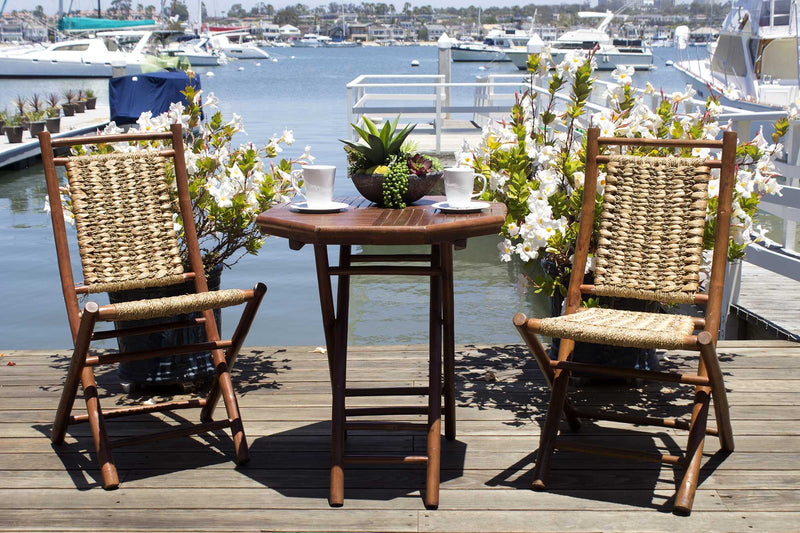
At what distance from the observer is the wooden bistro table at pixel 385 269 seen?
2.38 meters

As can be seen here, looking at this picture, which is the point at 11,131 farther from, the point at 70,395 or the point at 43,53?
the point at 43,53

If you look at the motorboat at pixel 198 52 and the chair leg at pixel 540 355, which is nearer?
the chair leg at pixel 540 355

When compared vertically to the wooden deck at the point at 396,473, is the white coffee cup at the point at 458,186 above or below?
above

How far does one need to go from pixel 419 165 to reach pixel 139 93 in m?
15.9

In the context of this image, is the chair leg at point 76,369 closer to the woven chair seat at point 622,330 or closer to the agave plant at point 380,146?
the agave plant at point 380,146

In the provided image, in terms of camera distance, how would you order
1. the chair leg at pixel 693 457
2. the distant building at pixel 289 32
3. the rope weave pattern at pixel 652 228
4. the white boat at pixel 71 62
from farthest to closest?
the distant building at pixel 289 32, the white boat at pixel 71 62, the rope weave pattern at pixel 652 228, the chair leg at pixel 693 457

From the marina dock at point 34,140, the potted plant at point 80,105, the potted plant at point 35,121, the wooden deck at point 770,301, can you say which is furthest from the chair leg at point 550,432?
the potted plant at point 80,105

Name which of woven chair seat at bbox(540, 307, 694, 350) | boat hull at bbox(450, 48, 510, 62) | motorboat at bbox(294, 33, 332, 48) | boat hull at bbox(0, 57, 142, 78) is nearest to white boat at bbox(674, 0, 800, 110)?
woven chair seat at bbox(540, 307, 694, 350)

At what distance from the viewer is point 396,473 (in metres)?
2.70

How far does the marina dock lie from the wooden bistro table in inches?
479

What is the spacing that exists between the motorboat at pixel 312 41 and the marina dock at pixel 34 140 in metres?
100

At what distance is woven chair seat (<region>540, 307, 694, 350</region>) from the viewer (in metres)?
2.36

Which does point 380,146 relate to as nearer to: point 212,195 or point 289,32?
point 212,195

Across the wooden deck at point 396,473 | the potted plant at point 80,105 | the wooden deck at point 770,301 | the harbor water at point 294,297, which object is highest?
the potted plant at point 80,105
